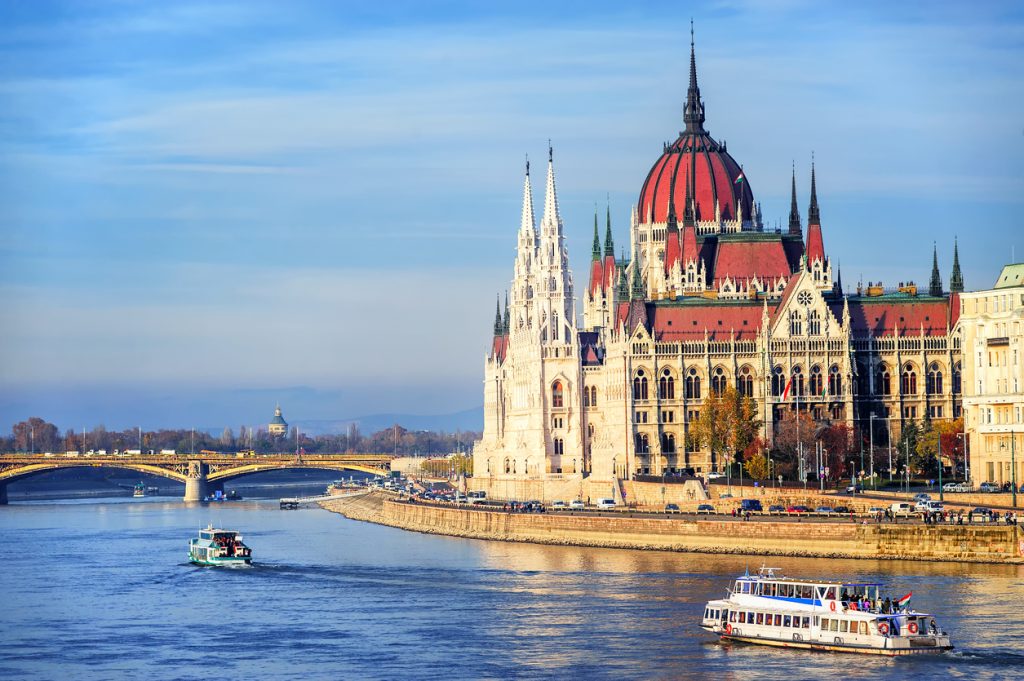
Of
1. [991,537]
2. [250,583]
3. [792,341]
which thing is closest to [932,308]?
[792,341]

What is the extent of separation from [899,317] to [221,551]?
77390 millimetres

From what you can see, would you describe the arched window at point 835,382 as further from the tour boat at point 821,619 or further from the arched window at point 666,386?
the tour boat at point 821,619

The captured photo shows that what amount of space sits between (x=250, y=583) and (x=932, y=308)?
8684 centimetres

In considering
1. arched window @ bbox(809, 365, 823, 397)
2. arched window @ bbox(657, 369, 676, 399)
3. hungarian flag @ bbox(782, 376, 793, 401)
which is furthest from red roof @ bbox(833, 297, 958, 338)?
arched window @ bbox(657, 369, 676, 399)

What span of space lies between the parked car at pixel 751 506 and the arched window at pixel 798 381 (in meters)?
35.8


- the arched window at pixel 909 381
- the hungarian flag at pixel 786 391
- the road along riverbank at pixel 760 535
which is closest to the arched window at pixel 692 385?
the hungarian flag at pixel 786 391

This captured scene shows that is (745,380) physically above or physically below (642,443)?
above

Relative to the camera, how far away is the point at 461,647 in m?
98.2

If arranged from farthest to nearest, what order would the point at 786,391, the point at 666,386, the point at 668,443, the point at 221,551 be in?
the point at 666,386, the point at 668,443, the point at 786,391, the point at 221,551

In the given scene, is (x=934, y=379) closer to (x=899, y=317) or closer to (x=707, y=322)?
(x=899, y=317)

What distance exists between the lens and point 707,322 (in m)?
198

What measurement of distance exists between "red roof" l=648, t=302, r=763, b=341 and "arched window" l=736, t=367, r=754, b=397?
9.95ft

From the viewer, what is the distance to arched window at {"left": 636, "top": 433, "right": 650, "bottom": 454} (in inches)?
7746

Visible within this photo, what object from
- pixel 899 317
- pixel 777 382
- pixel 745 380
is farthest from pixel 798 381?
pixel 899 317
